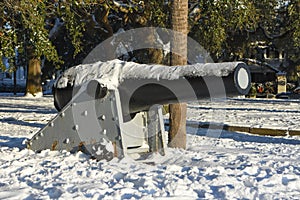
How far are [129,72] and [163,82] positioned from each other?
0.73 metres

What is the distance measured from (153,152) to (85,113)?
4.15 ft

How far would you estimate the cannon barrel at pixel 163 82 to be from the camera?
18.7 feet

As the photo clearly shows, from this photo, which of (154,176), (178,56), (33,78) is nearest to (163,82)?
(154,176)

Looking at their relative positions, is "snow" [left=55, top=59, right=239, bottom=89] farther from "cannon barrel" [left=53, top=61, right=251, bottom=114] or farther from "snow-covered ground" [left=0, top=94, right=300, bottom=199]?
"snow-covered ground" [left=0, top=94, right=300, bottom=199]

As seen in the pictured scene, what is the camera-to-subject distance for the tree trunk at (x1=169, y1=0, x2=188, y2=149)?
8.18m

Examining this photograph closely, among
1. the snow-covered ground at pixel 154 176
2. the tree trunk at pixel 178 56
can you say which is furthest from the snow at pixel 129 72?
the tree trunk at pixel 178 56

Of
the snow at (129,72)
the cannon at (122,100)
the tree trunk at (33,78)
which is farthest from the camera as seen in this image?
the tree trunk at (33,78)

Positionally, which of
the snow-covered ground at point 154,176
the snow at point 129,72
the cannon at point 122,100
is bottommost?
the snow-covered ground at point 154,176

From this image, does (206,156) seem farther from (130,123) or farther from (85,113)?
(85,113)

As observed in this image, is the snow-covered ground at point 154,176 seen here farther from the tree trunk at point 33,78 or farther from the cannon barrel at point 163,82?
the tree trunk at point 33,78

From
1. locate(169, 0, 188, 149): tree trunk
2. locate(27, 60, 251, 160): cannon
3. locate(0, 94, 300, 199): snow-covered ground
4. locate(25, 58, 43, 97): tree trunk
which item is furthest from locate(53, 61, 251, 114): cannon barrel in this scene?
locate(25, 58, 43, 97): tree trunk

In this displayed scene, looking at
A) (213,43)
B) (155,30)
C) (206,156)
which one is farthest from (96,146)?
(155,30)

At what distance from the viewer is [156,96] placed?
6.49 m

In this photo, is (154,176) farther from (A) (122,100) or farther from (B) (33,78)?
(B) (33,78)
